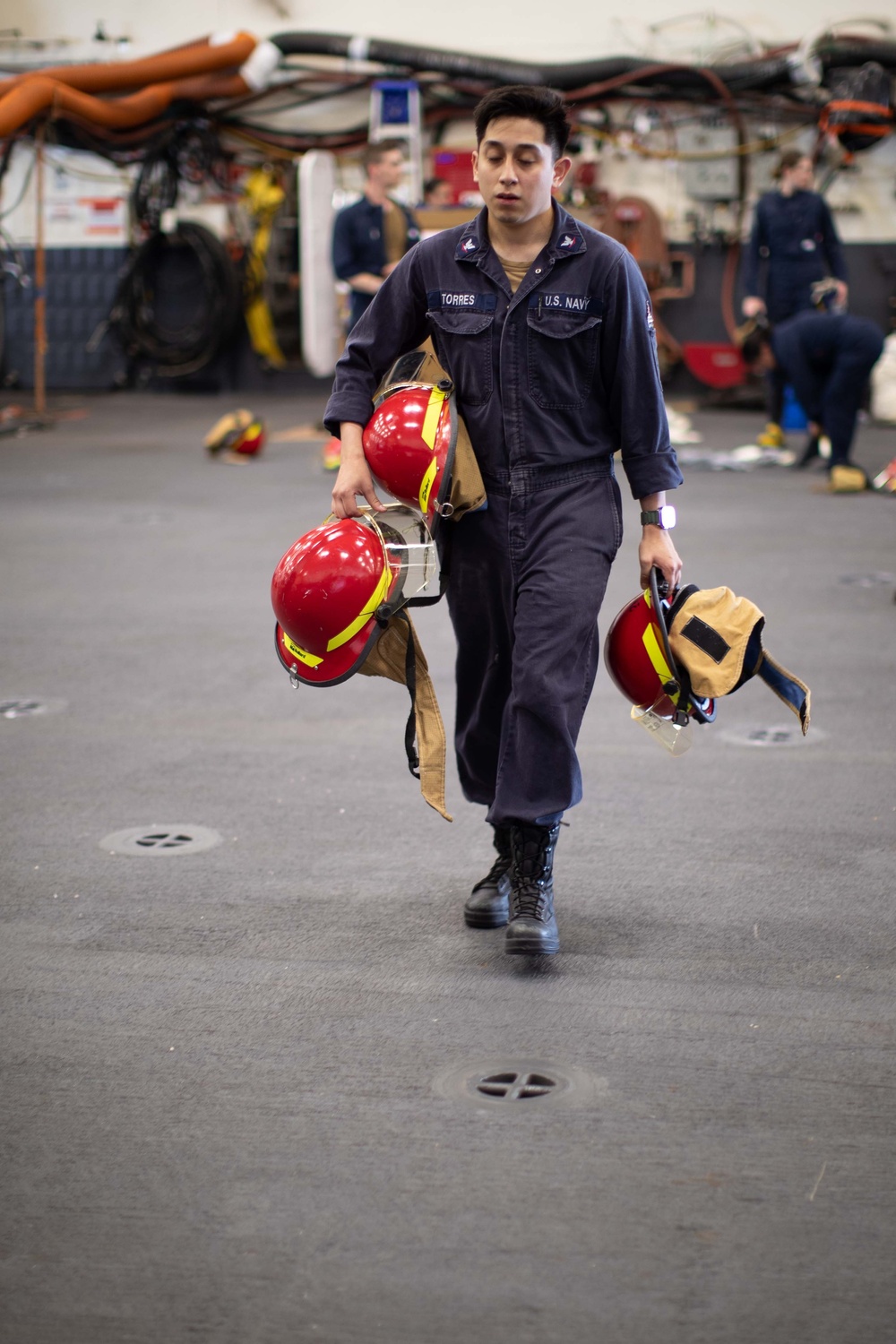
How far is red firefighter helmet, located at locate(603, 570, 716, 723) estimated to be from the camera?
285cm

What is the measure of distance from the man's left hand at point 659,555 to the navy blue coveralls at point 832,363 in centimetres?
642

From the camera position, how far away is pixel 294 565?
276 cm

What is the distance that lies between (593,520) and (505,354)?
0.36 meters

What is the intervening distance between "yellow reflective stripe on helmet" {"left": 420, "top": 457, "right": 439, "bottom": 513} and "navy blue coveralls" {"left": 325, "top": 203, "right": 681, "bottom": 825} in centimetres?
14

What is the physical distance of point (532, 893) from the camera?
288 centimetres

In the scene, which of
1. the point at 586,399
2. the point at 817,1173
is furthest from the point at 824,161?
the point at 817,1173

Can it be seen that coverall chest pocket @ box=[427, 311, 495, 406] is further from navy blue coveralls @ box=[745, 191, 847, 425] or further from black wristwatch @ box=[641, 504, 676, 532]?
navy blue coveralls @ box=[745, 191, 847, 425]

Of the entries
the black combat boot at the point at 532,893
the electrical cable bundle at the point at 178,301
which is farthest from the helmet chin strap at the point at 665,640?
the electrical cable bundle at the point at 178,301

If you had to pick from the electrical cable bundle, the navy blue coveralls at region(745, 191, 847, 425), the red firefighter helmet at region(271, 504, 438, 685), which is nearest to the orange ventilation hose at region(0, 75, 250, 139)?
the electrical cable bundle

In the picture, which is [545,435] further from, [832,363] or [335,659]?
[832,363]

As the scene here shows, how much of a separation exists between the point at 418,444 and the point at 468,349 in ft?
0.78

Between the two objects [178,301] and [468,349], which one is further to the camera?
[178,301]

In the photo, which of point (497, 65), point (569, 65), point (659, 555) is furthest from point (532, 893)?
point (497, 65)

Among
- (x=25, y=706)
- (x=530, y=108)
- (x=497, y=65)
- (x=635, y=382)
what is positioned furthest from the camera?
(x=497, y=65)
